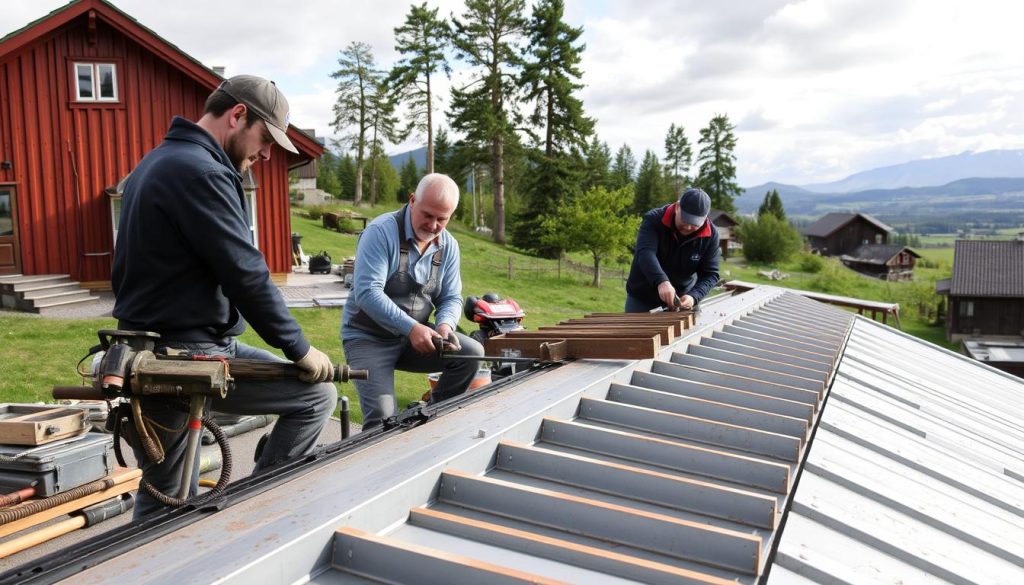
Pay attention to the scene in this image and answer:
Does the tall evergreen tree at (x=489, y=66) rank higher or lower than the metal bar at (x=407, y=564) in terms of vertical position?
higher

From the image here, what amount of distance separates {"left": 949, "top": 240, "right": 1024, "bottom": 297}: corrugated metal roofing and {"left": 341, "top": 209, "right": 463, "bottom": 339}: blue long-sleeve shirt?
48703mm

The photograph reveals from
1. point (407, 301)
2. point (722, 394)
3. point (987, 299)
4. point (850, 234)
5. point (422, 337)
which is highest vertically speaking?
point (850, 234)

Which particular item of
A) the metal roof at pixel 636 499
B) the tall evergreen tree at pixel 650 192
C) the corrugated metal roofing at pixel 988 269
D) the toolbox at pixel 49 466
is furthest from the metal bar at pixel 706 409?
the tall evergreen tree at pixel 650 192

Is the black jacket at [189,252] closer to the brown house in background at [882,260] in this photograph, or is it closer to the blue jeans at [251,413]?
the blue jeans at [251,413]

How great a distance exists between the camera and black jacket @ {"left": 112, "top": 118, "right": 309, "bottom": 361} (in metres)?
2.68

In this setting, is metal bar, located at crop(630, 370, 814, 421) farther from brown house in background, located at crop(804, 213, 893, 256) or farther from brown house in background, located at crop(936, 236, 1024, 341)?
brown house in background, located at crop(804, 213, 893, 256)

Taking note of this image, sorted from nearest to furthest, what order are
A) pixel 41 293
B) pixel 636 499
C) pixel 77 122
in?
pixel 636 499 < pixel 41 293 < pixel 77 122

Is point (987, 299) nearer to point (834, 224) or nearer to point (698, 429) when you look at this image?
point (698, 429)

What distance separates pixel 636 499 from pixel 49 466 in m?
4.23

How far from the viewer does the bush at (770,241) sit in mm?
72812

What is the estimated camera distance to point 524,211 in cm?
4425

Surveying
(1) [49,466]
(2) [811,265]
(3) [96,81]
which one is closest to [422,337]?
(1) [49,466]

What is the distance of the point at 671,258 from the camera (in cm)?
749

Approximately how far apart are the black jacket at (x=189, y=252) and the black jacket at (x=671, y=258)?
189 inches
